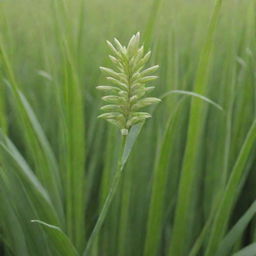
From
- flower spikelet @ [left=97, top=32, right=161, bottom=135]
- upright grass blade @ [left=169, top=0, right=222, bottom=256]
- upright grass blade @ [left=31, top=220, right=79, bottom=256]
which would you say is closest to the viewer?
flower spikelet @ [left=97, top=32, right=161, bottom=135]

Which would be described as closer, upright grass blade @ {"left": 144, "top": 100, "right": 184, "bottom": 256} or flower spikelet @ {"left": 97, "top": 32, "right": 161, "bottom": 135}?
flower spikelet @ {"left": 97, "top": 32, "right": 161, "bottom": 135}

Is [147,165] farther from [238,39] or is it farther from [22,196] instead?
[238,39]

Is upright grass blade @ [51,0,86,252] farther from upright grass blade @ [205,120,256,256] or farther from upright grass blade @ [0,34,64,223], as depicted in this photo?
upright grass blade @ [205,120,256,256]

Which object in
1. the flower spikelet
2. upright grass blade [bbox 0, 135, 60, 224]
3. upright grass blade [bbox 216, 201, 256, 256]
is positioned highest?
the flower spikelet

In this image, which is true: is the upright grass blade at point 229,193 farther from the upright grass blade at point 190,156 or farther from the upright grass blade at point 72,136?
the upright grass blade at point 72,136

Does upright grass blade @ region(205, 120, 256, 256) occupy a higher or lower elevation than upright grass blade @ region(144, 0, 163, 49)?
lower

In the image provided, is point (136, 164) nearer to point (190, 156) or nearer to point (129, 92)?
point (190, 156)

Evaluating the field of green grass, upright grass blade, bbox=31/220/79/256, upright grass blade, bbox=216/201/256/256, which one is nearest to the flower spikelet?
the field of green grass
